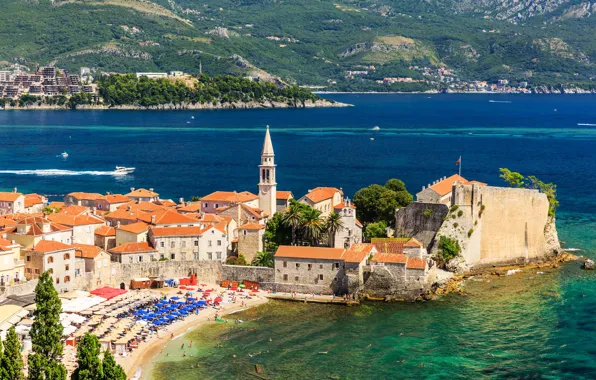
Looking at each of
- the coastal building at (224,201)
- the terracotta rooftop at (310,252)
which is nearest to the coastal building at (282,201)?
the coastal building at (224,201)

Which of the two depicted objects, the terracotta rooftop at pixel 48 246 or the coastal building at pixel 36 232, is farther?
the coastal building at pixel 36 232

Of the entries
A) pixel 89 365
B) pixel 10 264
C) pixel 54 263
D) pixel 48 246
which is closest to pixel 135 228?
pixel 48 246

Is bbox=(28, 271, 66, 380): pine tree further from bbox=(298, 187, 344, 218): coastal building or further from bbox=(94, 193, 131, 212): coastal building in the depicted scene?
bbox=(94, 193, 131, 212): coastal building

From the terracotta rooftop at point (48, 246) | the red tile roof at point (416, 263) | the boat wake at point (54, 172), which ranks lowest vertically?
the red tile roof at point (416, 263)

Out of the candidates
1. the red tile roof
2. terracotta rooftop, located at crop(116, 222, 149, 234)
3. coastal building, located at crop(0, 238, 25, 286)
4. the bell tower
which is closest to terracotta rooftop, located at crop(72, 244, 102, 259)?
coastal building, located at crop(0, 238, 25, 286)

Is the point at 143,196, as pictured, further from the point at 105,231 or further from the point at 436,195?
the point at 436,195

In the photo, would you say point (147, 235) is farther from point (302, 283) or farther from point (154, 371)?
point (154, 371)

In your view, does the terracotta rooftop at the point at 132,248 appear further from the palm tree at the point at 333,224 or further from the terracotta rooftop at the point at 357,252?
the terracotta rooftop at the point at 357,252
